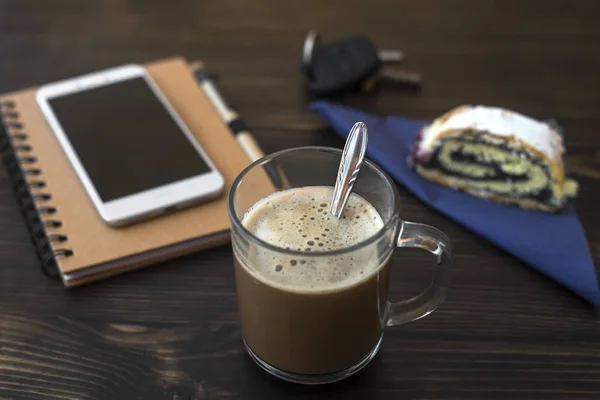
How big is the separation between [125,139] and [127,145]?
0.01 meters

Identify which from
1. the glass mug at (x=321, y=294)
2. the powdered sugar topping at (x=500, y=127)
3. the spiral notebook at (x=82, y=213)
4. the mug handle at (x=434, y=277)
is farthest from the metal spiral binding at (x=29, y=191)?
the powdered sugar topping at (x=500, y=127)

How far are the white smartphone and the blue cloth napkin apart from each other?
0.21 meters

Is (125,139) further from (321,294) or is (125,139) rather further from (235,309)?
(321,294)

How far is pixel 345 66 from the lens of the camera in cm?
100

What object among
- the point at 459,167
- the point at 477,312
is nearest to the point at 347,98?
the point at 459,167

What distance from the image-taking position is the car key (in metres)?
0.98

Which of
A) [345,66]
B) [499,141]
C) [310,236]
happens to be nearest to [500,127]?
[499,141]

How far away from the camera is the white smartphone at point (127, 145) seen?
757 millimetres

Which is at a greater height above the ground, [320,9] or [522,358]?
[320,9]

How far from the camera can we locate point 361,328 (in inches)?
23.0

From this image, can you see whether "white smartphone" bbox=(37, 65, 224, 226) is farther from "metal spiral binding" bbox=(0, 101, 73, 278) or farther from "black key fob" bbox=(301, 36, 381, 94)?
"black key fob" bbox=(301, 36, 381, 94)

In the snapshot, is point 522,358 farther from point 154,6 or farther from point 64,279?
point 154,6

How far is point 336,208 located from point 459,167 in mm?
318

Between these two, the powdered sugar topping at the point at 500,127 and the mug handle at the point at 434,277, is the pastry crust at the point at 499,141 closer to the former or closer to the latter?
the powdered sugar topping at the point at 500,127
